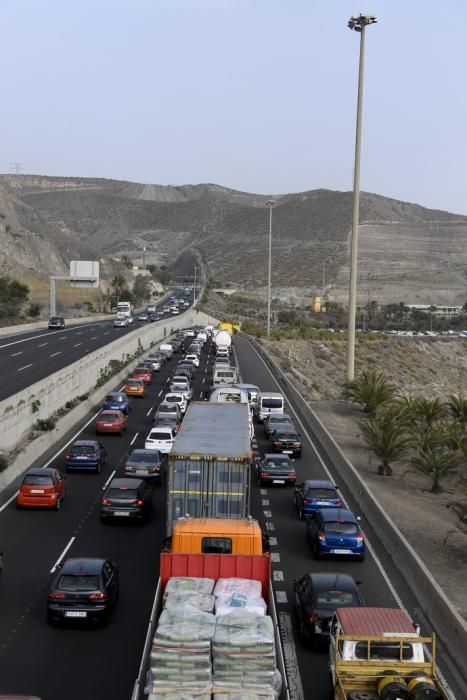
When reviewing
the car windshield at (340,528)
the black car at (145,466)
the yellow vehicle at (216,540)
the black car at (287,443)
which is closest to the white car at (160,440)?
the black car at (145,466)

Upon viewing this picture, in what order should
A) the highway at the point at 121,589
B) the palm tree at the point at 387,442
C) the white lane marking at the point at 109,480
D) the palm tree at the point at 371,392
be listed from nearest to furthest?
the highway at the point at 121,589 < the white lane marking at the point at 109,480 < the palm tree at the point at 387,442 < the palm tree at the point at 371,392

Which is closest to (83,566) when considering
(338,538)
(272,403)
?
(338,538)

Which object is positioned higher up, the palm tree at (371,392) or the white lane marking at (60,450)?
the palm tree at (371,392)

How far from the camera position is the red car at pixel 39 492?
74.0 ft

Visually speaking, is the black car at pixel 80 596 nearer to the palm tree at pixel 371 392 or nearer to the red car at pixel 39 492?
the red car at pixel 39 492

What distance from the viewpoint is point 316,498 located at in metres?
22.3

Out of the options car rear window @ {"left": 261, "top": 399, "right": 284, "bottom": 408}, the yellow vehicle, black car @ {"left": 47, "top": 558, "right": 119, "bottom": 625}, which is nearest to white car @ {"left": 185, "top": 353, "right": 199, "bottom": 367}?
car rear window @ {"left": 261, "top": 399, "right": 284, "bottom": 408}

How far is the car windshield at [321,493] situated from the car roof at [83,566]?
8.17 meters

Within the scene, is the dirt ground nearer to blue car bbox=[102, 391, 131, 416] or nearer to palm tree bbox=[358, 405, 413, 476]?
palm tree bbox=[358, 405, 413, 476]

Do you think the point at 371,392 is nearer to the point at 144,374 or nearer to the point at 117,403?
the point at 117,403

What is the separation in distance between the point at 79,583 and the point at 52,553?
14.4 feet

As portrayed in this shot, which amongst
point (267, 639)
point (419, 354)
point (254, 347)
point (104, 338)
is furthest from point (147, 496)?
point (419, 354)

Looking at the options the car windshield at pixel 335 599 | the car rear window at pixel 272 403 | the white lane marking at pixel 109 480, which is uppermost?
the car windshield at pixel 335 599

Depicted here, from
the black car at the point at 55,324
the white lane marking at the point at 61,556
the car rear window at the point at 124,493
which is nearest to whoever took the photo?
the white lane marking at the point at 61,556
